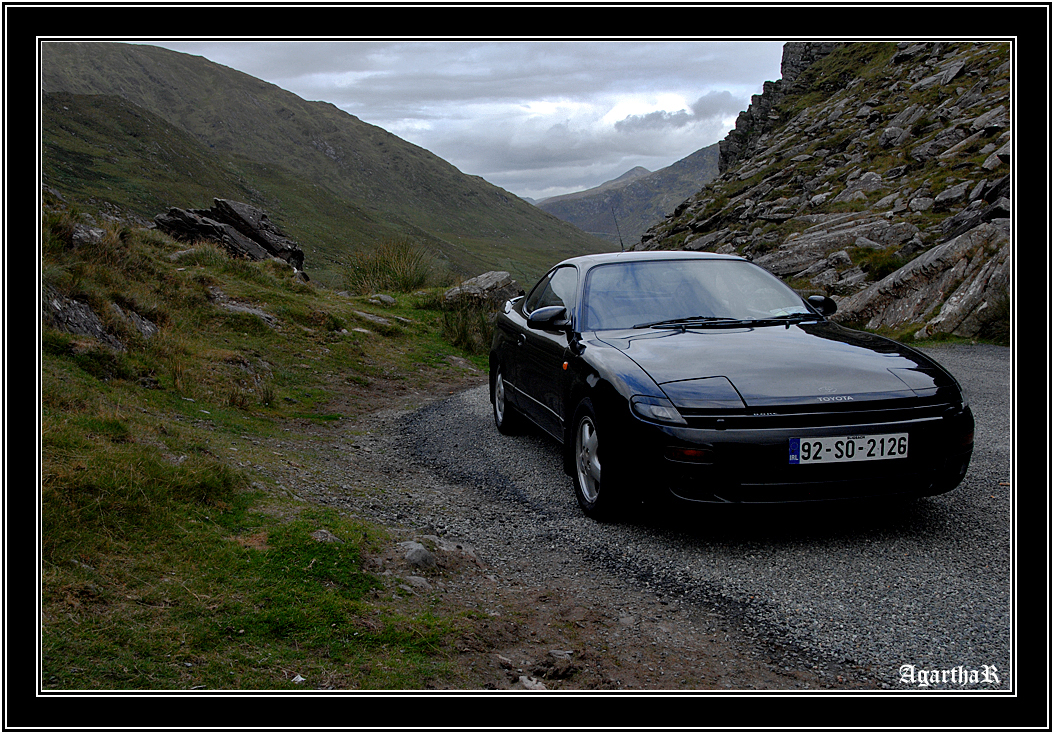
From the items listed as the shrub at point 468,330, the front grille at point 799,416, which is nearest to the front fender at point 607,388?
the front grille at point 799,416

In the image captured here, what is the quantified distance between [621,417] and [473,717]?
198 cm

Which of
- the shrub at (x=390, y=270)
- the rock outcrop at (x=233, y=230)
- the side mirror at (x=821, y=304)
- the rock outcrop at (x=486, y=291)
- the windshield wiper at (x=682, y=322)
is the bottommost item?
the windshield wiper at (x=682, y=322)

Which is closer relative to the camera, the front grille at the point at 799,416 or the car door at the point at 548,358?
the front grille at the point at 799,416

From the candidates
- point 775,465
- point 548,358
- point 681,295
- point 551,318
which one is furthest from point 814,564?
point 548,358

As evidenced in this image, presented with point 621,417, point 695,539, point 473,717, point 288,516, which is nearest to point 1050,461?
point 695,539

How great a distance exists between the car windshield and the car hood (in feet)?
1.17

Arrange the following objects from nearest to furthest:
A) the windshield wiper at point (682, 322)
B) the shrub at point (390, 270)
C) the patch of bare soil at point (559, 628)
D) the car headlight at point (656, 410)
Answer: the patch of bare soil at point (559, 628), the car headlight at point (656, 410), the windshield wiper at point (682, 322), the shrub at point (390, 270)

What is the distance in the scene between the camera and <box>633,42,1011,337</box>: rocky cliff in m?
13.4

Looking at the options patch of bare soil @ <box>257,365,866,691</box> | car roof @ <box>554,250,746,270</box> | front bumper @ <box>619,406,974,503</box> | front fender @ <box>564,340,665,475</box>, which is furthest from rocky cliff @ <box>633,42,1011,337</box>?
patch of bare soil @ <box>257,365,866,691</box>

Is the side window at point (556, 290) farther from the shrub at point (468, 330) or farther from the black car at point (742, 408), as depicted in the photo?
the shrub at point (468, 330)

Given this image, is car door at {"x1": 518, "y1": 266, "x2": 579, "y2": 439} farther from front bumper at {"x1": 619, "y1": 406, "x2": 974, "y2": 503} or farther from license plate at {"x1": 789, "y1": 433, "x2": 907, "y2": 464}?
license plate at {"x1": 789, "y1": 433, "x2": 907, "y2": 464}

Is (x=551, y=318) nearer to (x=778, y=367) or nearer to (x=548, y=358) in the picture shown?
(x=548, y=358)

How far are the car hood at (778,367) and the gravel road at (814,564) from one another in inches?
22.5

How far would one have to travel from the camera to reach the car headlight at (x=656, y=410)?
150 inches
